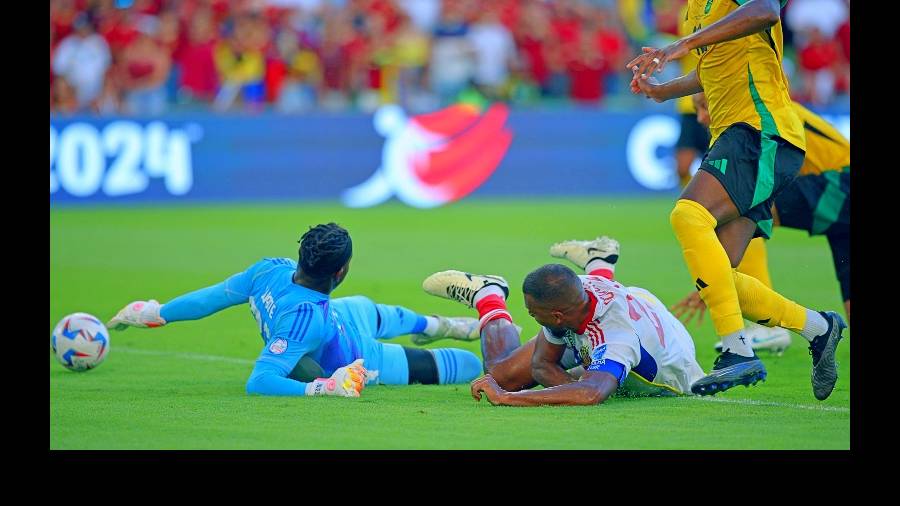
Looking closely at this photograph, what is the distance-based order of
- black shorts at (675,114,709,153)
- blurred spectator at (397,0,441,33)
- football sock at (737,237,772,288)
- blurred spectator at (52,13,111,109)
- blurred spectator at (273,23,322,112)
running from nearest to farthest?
football sock at (737,237,772,288) → black shorts at (675,114,709,153) → blurred spectator at (52,13,111,109) → blurred spectator at (273,23,322,112) → blurred spectator at (397,0,441,33)

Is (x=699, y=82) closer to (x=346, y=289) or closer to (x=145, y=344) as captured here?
(x=145, y=344)

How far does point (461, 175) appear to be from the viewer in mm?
21516

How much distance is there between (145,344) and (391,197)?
11.4m

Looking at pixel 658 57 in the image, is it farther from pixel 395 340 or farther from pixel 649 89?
pixel 395 340

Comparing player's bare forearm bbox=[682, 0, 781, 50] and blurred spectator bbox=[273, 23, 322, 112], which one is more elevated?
blurred spectator bbox=[273, 23, 322, 112]

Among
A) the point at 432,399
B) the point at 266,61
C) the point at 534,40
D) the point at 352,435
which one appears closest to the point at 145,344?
the point at 432,399

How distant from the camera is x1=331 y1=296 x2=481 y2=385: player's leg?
7898mm

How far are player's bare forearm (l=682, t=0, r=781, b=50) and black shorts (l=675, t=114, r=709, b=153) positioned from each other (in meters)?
5.97

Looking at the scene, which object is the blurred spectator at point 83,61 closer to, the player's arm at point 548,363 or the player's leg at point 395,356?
the player's leg at point 395,356

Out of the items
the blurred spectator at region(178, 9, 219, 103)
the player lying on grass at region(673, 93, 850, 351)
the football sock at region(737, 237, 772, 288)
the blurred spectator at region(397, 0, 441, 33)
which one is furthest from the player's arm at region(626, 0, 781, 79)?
the blurred spectator at region(397, 0, 441, 33)

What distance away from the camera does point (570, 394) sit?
6730 millimetres

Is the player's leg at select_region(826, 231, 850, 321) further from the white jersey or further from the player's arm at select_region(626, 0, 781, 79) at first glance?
the player's arm at select_region(626, 0, 781, 79)

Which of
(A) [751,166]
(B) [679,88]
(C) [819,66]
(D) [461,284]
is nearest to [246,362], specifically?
(D) [461,284]

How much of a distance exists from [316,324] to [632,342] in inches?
69.3
